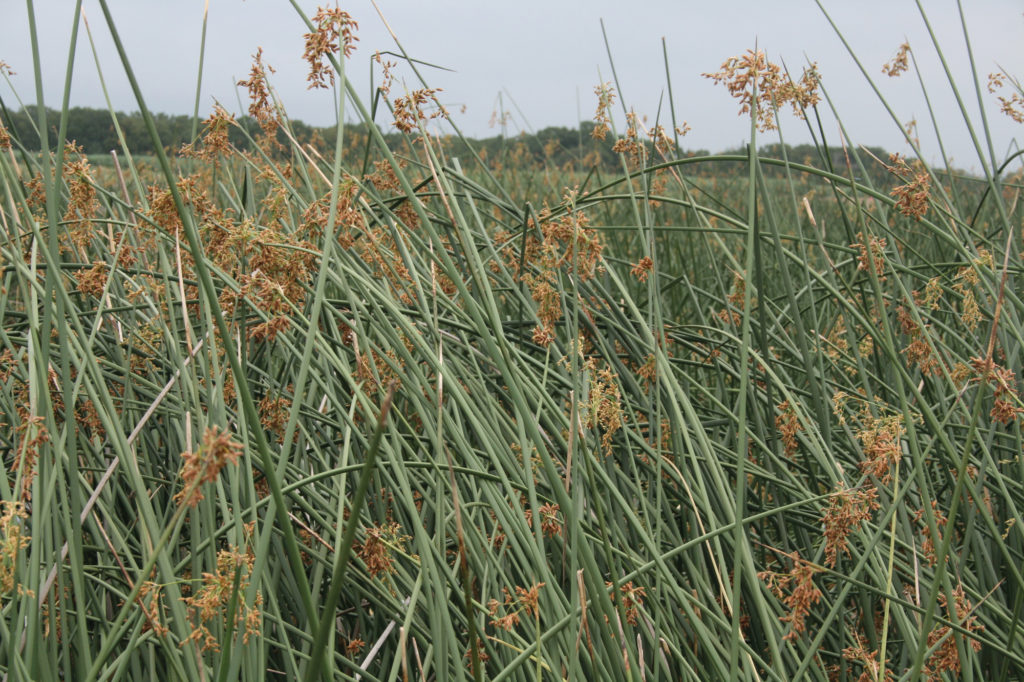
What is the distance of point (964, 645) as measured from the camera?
1.19 metres

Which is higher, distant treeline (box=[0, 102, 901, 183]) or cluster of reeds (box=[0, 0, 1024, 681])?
distant treeline (box=[0, 102, 901, 183])

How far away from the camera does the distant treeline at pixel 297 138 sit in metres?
2.68

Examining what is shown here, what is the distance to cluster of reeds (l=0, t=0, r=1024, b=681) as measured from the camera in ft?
3.22

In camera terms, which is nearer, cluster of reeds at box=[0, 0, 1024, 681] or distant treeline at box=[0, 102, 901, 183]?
cluster of reeds at box=[0, 0, 1024, 681]

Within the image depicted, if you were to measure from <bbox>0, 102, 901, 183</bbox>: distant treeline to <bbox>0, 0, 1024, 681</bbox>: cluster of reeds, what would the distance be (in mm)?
372

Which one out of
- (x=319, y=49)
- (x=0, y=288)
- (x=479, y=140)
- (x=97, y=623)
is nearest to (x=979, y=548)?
(x=319, y=49)

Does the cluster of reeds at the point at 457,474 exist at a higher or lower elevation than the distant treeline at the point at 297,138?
lower

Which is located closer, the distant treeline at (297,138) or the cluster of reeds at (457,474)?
the cluster of reeds at (457,474)

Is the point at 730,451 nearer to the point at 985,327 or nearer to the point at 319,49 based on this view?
the point at 319,49

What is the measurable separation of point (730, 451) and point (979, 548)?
477mm

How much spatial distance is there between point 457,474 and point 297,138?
80.3 inches

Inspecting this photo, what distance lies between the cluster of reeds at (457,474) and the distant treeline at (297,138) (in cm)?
37

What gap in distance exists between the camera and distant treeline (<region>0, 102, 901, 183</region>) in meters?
2.68

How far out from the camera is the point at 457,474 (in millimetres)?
1449
